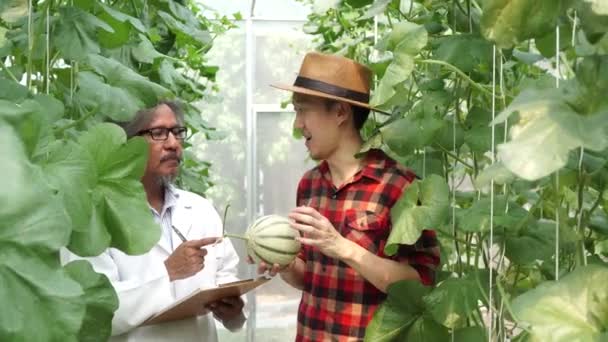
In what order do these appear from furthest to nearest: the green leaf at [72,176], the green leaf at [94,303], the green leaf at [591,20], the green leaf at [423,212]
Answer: the green leaf at [423,212], the green leaf at [94,303], the green leaf at [72,176], the green leaf at [591,20]

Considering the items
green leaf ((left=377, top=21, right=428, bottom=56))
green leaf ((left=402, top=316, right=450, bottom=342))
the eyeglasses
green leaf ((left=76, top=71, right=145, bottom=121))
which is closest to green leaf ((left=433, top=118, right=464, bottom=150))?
green leaf ((left=377, top=21, right=428, bottom=56))

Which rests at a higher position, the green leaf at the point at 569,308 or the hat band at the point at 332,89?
the hat band at the point at 332,89

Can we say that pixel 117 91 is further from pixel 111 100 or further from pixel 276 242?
pixel 276 242

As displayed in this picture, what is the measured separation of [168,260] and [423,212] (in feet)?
2.44

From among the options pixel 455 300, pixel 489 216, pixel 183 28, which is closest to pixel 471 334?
pixel 455 300

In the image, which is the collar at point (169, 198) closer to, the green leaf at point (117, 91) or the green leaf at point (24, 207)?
the green leaf at point (117, 91)

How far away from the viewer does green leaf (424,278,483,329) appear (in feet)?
5.96

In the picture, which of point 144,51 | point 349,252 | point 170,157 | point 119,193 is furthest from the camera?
point 144,51

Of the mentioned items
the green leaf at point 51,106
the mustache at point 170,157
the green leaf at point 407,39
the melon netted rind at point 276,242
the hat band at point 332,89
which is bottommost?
the melon netted rind at point 276,242

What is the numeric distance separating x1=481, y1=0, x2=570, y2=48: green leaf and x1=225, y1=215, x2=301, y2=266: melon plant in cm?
116

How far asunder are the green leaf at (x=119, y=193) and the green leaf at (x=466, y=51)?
642 mm

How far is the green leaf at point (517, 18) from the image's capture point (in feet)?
3.57

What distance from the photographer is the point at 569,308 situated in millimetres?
1065

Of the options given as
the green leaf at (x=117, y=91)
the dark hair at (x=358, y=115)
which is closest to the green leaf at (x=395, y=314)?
the dark hair at (x=358, y=115)
